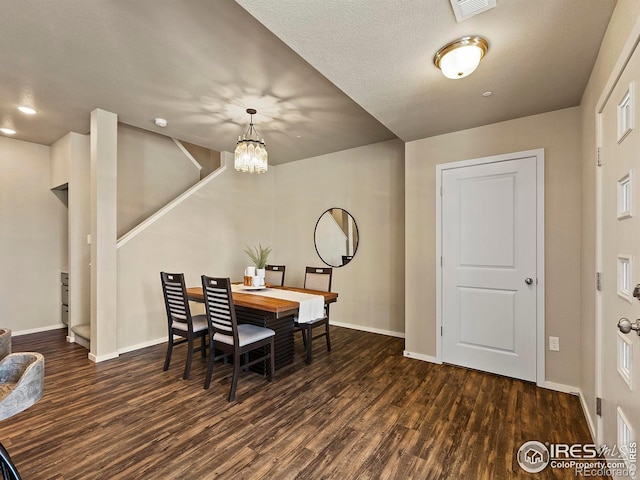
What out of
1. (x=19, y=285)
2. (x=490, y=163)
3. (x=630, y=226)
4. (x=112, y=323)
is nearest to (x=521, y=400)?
(x=630, y=226)

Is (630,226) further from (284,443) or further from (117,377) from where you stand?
(117,377)

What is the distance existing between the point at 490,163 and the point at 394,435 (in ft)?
8.13

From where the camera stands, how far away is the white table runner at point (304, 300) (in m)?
2.87

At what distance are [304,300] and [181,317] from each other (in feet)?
3.97

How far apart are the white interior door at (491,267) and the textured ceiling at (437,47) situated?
670 millimetres

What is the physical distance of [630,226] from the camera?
134cm

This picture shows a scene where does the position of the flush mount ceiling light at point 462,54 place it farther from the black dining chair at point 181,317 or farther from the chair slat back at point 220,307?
the black dining chair at point 181,317

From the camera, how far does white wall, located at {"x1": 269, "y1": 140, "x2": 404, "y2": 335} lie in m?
4.26

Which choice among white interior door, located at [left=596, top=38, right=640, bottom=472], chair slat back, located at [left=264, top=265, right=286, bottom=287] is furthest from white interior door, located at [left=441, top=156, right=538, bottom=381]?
chair slat back, located at [left=264, top=265, right=286, bottom=287]

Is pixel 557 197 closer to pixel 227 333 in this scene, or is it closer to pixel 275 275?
pixel 227 333

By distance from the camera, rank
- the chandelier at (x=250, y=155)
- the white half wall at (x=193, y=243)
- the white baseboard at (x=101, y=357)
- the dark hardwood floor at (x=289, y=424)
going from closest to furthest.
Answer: the dark hardwood floor at (x=289, y=424) → the chandelier at (x=250, y=155) → the white baseboard at (x=101, y=357) → the white half wall at (x=193, y=243)

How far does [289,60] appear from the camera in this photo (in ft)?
7.75

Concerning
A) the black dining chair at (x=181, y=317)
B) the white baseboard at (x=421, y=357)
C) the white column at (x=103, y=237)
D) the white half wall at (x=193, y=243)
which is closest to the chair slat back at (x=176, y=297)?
the black dining chair at (x=181, y=317)

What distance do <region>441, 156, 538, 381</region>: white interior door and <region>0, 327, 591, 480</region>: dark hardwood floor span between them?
26 cm
